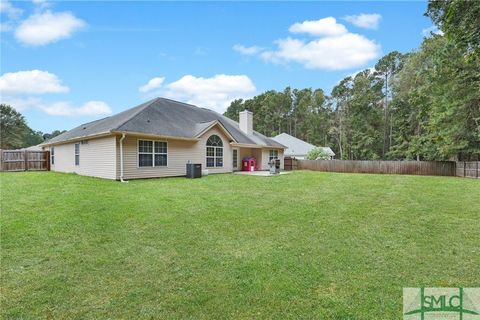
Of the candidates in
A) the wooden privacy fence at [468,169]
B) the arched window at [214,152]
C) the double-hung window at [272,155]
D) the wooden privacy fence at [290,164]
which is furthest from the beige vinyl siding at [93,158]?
the wooden privacy fence at [468,169]

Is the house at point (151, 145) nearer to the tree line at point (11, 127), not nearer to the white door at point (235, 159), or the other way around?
the white door at point (235, 159)

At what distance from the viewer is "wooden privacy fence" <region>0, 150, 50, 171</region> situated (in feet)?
58.1

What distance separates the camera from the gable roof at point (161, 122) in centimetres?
1342

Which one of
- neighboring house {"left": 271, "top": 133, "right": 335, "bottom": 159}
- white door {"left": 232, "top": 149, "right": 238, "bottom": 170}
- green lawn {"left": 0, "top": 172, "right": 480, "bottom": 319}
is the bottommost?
green lawn {"left": 0, "top": 172, "right": 480, "bottom": 319}

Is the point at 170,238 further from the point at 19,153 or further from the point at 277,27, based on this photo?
the point at 19,153

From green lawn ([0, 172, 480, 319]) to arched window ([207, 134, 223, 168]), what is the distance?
9478 millimetres

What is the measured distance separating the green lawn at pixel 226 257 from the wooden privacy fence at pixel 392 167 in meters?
14.7

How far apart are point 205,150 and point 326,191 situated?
8642 mm

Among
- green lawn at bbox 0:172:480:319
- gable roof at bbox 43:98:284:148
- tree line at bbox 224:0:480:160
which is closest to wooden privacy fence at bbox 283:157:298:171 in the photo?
gable roof at bbox 43:98:284:148

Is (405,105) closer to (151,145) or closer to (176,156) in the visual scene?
(176,156)

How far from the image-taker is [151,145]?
45.3 ft

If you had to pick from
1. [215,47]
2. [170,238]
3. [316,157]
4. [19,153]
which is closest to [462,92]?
[316,157]

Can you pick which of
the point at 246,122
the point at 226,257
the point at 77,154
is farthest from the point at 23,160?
the point at 226,257

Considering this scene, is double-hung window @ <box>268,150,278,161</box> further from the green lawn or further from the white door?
the green lawn
